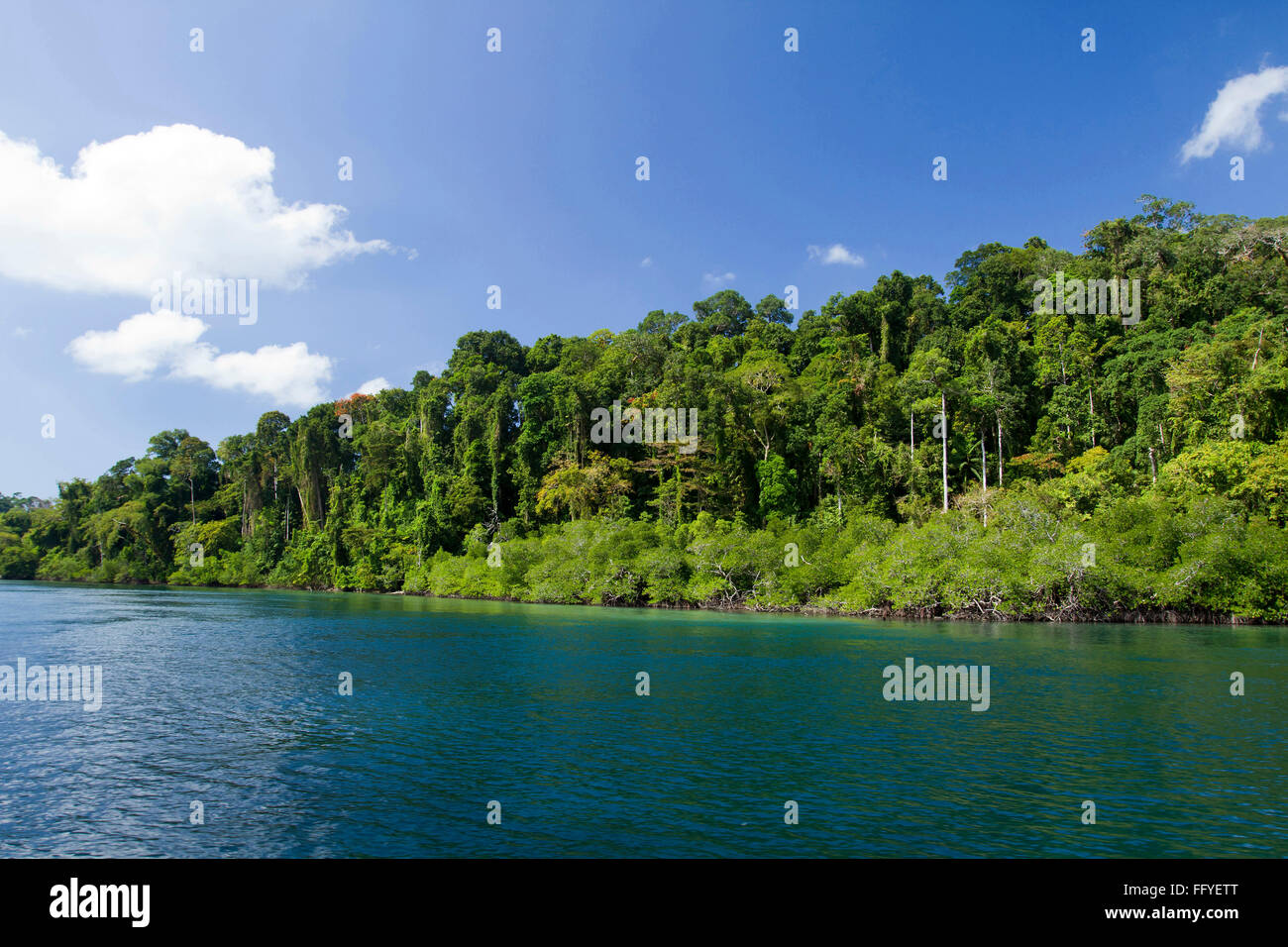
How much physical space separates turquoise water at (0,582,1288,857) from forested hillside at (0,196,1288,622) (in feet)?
45.3

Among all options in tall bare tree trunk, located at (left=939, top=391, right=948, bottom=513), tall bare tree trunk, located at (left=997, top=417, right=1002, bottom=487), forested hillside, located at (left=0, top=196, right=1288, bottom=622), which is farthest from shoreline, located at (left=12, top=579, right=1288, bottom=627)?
tall bare tree trunk, located at (left=997, top=417, right=1002, bottom=487)

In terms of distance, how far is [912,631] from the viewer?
102 feet

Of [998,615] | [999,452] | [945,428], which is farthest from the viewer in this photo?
[945,428]

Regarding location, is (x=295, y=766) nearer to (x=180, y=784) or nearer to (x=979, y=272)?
(x=180, y=784)

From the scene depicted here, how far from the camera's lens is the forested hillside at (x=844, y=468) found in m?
36.8

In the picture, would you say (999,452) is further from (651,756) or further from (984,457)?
(651,756)

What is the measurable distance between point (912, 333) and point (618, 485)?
34028mm

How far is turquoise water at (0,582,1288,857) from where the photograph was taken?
8.98 m

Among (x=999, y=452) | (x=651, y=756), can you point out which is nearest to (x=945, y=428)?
(x=999, y=452)

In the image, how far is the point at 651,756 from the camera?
12.4 metres

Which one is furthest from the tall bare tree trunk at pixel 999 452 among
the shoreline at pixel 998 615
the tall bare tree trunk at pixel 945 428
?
the shoreline at pixel 998 615

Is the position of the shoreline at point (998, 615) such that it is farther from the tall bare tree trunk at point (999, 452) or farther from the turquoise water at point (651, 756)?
the tall bare tree trunk at point (999, 452)

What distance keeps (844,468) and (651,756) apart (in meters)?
45.6
